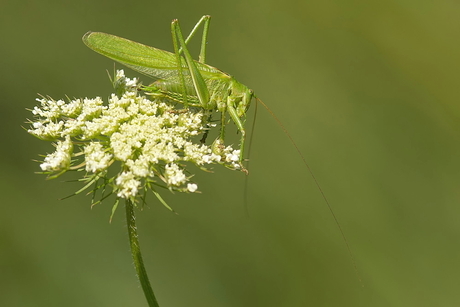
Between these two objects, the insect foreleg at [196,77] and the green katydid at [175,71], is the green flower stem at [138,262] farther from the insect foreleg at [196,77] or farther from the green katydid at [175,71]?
the insect foreleg at [196,77]

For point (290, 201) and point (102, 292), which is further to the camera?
point (290, 201)

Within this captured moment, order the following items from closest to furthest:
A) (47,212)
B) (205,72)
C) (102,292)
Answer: (205,72) → (102,292) → (47,212)

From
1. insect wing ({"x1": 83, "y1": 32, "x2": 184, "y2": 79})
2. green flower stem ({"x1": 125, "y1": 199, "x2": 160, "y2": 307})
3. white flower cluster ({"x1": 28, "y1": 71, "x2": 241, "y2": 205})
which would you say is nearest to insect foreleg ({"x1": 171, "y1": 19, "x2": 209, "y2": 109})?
insect wing ({"x1": 83, "y1": 32, "x2": 184, "y2": 79})

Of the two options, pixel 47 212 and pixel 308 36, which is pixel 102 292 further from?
pixel 308 36

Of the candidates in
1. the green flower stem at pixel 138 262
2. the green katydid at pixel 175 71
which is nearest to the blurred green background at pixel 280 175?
the green katydid at pixel 175 71

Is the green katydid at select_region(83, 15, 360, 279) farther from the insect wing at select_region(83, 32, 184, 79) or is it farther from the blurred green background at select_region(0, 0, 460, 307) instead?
the blurred green background at select_region(0, 0, 460, 307)

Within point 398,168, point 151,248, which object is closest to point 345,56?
point 398,168

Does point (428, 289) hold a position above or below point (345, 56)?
below
